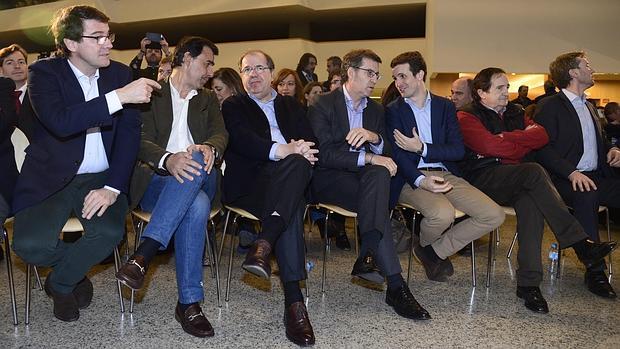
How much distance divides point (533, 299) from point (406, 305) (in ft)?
2.39

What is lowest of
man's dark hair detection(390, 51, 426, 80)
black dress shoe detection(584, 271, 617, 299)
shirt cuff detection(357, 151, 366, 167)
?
black dress shoe detection(584, 271, 617, 299)

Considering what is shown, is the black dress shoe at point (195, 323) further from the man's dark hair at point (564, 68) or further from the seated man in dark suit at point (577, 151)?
the man's dark hair at point (564, 68)

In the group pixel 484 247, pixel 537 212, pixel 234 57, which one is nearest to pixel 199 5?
pixel 234 57

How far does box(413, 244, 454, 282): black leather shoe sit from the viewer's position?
328 centimetres

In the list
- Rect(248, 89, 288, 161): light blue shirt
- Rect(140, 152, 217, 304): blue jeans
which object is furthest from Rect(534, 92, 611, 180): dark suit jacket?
A: Rect(140, 152, 217, 304): blue jeans

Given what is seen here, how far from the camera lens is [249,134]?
292cm

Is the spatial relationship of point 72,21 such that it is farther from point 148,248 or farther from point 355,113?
point 355,113

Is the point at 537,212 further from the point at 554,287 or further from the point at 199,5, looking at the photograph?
the point at 199,5

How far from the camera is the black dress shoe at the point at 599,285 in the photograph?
10.1ft

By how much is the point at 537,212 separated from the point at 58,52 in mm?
2636

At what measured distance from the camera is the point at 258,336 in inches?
95.0

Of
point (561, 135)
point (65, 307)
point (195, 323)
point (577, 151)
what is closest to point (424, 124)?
point (561, 135)

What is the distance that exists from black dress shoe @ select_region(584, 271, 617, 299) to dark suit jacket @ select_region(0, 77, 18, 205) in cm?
315

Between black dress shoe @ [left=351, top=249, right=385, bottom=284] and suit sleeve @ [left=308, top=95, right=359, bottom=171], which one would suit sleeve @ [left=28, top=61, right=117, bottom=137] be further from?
black dress shoe @ [left=351, top=249, right=385, bottom=284]
